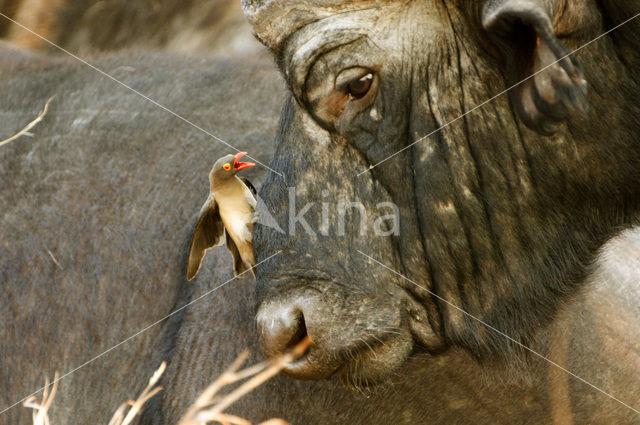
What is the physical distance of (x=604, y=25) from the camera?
7.65 feet

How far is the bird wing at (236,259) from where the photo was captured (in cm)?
276

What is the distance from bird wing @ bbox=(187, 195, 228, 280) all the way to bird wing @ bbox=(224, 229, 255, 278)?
6cm

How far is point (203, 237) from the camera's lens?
2879mm

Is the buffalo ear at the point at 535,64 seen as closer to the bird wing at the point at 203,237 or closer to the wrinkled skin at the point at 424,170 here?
the wrinkled skin at the point at 424,170

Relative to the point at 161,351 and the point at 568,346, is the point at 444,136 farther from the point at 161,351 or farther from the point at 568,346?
the point at 161,351

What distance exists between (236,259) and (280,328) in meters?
0.51

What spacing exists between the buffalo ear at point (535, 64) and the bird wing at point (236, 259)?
0.87 m

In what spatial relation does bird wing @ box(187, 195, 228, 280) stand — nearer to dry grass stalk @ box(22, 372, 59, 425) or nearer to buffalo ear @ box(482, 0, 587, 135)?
dry grass stalk @ box(22, 372, 59, 425)

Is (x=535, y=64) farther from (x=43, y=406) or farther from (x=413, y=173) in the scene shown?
(x=43, y=406)

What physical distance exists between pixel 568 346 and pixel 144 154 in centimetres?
153

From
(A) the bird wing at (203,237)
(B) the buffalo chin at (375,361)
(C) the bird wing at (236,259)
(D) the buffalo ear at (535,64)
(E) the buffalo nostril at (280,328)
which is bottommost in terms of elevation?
(B) the buffalo chin at (375,361)

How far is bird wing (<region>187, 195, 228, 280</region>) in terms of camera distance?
2.80 metres

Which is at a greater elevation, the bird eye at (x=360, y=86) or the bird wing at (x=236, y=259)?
the bird eye at (x=360, y=86)

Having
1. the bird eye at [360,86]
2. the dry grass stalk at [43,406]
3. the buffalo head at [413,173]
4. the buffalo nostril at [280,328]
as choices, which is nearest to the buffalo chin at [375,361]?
the buffalo head at [413,173]
